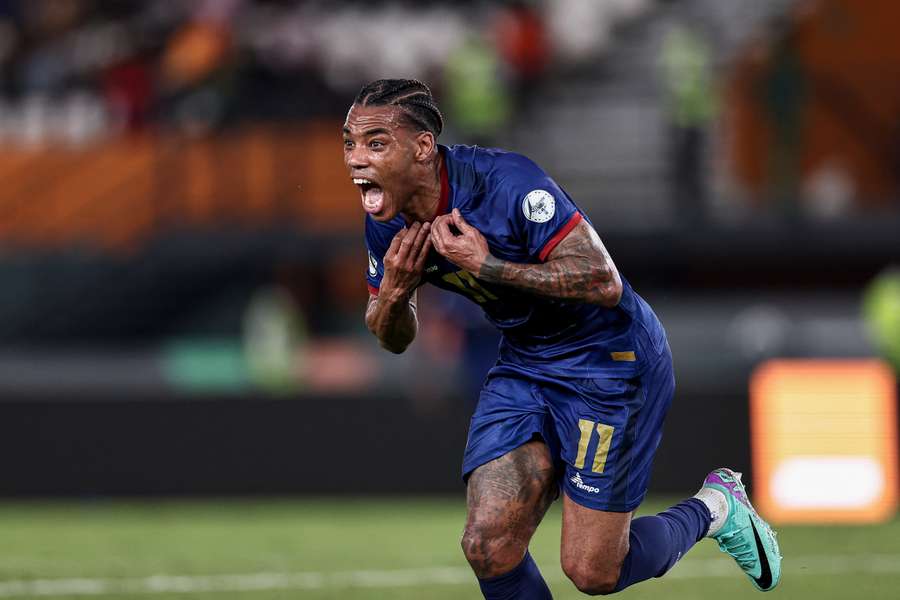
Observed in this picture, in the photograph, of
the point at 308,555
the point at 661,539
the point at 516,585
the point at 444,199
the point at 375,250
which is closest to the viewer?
the point at 444,199

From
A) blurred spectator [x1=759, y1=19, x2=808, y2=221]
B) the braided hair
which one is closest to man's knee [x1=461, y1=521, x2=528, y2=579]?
the braided hair

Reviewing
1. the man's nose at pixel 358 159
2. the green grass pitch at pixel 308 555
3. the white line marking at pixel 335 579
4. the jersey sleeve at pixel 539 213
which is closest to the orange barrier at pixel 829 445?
the green grass pitch at pixel 308 555

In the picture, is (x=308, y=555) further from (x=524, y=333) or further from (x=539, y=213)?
(x=539, y=213)

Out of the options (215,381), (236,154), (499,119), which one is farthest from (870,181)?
(215,381)

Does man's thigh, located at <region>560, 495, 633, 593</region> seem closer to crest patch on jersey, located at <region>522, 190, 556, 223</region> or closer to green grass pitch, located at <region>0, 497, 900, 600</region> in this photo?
crest patch on jersey, located at <region>522, 190, 556, 223</region>

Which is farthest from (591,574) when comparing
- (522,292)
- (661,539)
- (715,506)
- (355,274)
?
(355,274)

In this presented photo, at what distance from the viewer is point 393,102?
18.8ft

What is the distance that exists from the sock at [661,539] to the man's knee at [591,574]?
0.05m

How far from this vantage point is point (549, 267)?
5.71 metres

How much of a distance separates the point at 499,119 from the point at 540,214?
1126 centimetres

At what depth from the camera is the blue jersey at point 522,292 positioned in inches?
229

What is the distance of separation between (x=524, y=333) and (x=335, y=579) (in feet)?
9.88

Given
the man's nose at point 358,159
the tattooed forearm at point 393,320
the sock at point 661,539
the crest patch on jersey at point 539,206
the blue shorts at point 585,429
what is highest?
the man's nose at point 358,159

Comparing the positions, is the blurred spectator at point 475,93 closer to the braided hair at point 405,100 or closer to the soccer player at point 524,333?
the soccer player at point 524,333
